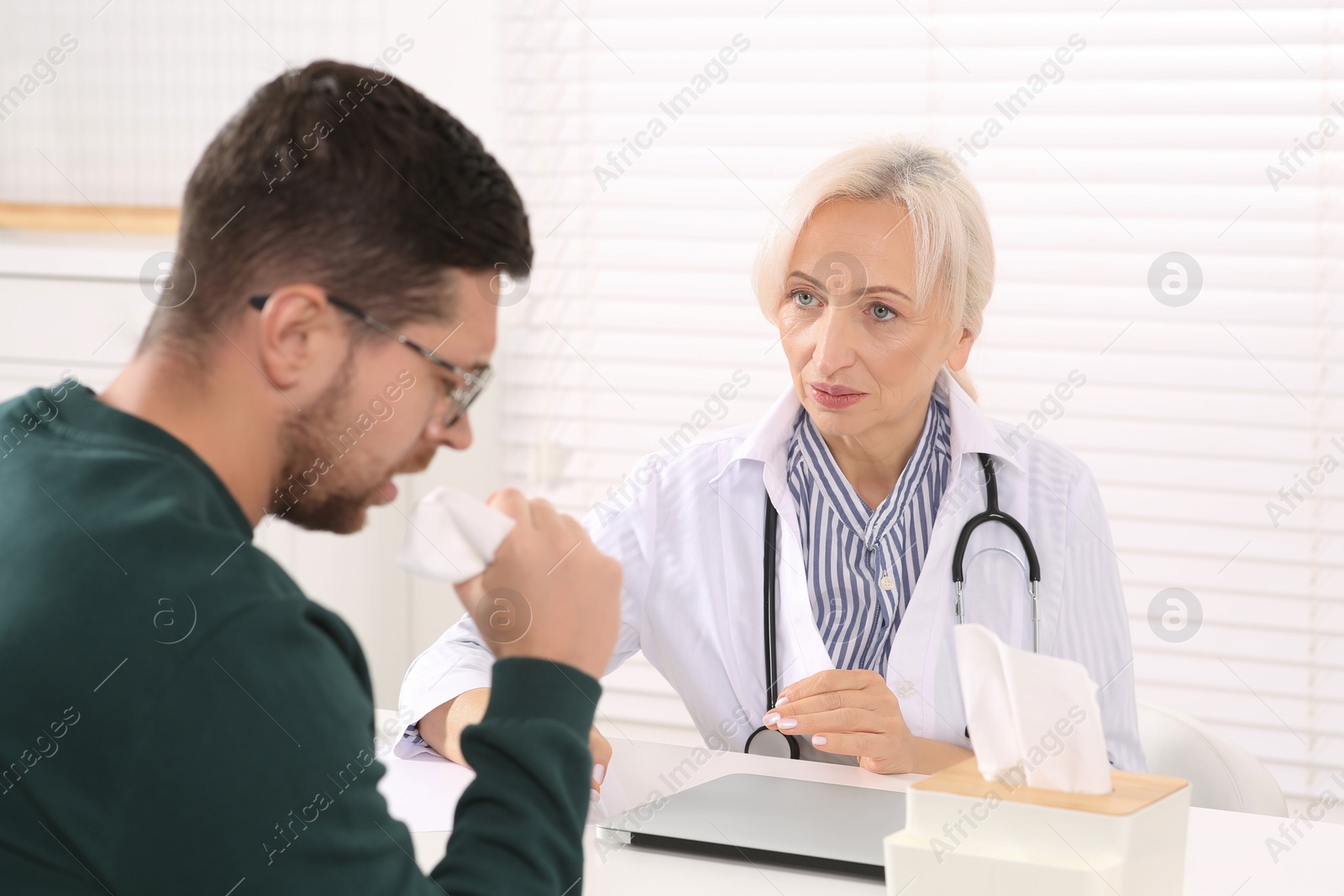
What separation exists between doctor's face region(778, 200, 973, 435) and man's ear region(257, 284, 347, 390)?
1.07m

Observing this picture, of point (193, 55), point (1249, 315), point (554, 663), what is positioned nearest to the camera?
point (554, 663)

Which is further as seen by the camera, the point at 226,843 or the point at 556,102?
the point at 556,102

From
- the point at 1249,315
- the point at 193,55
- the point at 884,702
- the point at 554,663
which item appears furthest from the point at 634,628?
the point at 193,55

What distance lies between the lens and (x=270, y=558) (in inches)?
34.1

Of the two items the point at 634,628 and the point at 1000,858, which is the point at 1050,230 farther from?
the point at 1000,858

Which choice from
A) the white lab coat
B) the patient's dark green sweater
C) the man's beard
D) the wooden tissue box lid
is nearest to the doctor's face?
the white lab coat

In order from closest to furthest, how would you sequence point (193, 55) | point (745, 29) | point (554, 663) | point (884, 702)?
point (554, 663), point (884, 702), point (745, 29), point (193, 55)

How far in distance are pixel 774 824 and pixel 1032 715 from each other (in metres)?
0.39

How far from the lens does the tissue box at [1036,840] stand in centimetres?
95

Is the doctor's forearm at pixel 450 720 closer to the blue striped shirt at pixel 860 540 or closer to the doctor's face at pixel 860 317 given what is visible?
the blue striped shirt at pixel 860 540

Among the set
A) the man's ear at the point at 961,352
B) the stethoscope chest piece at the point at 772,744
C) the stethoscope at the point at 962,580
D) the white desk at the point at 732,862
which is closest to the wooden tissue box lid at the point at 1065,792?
the white desk at the point at 732,862

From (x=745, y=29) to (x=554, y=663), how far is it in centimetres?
216

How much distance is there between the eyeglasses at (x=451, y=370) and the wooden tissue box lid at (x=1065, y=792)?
474 mm

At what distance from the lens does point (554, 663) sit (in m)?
0.96
